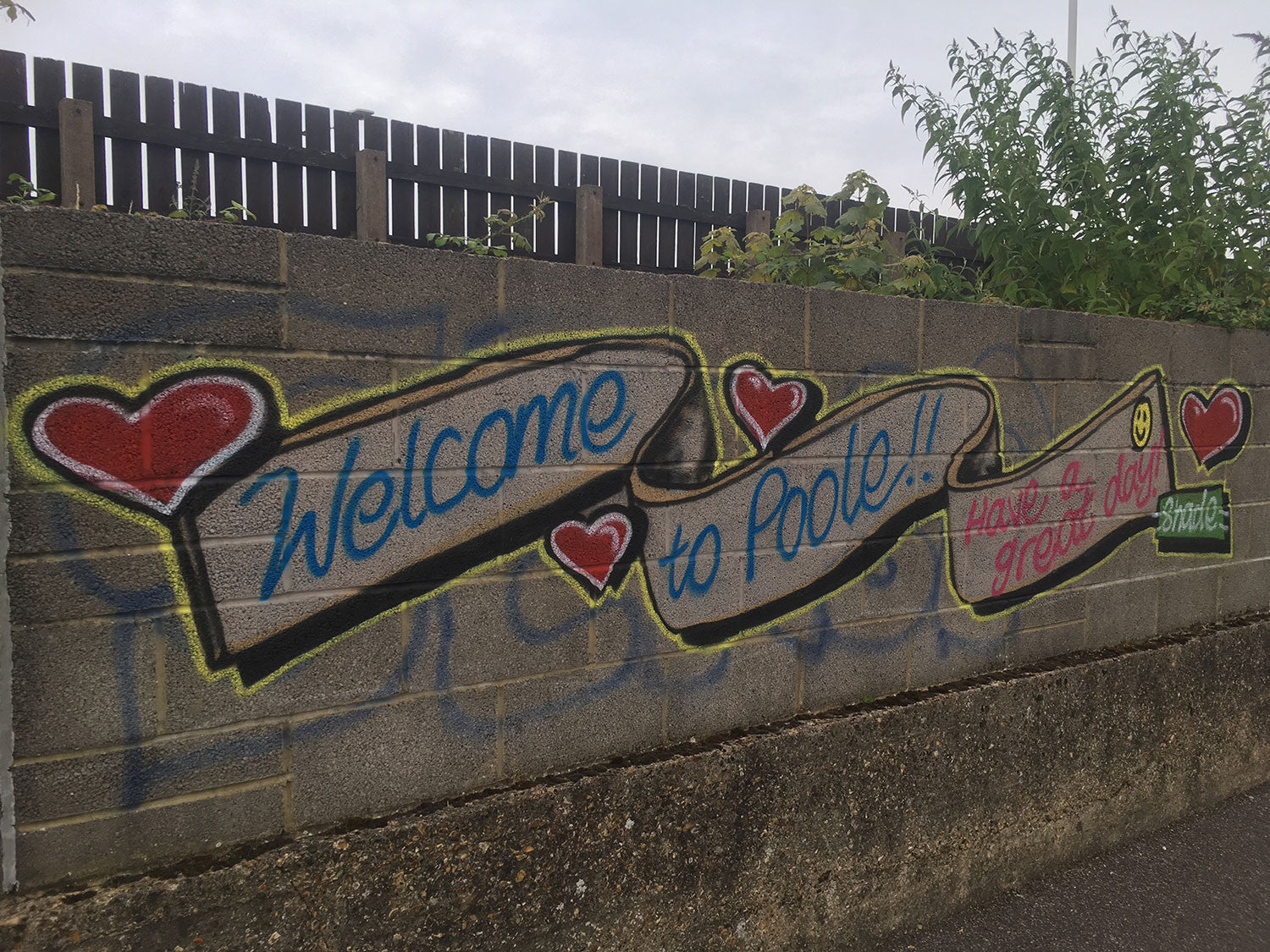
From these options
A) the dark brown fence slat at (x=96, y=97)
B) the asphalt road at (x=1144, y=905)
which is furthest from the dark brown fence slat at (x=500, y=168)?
the asphalt road at (x=1144, y=905)

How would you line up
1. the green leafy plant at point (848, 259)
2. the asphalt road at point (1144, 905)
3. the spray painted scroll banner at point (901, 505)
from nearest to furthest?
the spray painted scroll banner at point (901, 505)
the asphalt road at point (1144, 905)
the green leafy plant at point (848, 259)

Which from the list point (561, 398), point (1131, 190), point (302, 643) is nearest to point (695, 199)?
point (1131, 190)

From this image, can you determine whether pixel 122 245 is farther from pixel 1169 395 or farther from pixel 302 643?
pixel 1169 395

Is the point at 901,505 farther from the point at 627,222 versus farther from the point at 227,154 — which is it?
the point at 227,154

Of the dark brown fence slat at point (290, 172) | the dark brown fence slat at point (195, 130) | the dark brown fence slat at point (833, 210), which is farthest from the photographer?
the dark brown fence slat at point (833, 210)

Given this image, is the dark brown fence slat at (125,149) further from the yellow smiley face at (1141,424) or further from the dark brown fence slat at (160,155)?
the yellow smiley face at (1141,424)

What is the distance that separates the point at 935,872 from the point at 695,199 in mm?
3350

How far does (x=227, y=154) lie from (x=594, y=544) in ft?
8.36

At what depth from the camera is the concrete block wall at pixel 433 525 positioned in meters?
1.67

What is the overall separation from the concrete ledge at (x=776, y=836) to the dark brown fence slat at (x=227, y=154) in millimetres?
2785

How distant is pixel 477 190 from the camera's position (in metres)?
4.09

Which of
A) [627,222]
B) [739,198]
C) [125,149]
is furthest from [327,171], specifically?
[739,198]

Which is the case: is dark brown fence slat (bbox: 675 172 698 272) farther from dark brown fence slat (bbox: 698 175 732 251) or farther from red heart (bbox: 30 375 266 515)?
red heart (bbox: 30 375 266 515)

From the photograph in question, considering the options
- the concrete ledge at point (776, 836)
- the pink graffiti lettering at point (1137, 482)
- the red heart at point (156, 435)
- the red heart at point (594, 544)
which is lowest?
the concrete ledge at point (776, 836)
